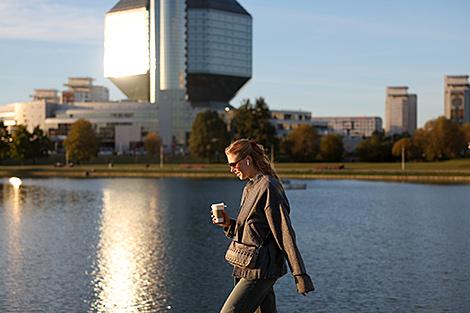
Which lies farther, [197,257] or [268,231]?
[197,257]

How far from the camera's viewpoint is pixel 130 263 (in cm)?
3134

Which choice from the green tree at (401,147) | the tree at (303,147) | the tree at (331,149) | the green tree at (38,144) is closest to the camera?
the green tree at (401,147)

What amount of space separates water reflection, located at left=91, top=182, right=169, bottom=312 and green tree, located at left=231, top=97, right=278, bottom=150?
103679 millimetres

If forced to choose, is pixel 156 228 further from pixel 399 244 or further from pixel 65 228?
pixel 399 244

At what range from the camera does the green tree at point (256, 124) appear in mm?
162038

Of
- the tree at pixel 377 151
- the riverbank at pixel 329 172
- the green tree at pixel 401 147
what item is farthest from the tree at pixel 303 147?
the riverbank at pixel 329 172

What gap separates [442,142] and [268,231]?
141880 mm

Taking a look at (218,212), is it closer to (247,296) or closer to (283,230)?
(283,230)

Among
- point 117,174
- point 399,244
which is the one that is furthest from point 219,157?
point 399,244

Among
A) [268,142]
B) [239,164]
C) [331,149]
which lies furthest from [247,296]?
[331,149]

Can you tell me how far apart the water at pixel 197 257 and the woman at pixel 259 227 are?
12.2m

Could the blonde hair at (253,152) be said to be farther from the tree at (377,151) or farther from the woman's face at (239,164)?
the tree at (377,151)

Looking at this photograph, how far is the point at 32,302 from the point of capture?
75.8 feet

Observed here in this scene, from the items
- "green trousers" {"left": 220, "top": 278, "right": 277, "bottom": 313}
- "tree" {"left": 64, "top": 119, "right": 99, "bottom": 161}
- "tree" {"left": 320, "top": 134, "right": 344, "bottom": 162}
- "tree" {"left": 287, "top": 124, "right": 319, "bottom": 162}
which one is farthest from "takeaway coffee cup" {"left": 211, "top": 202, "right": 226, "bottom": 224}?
"tree" {"left": 64, "top": 119, "right": 99, "bottom": 161}
